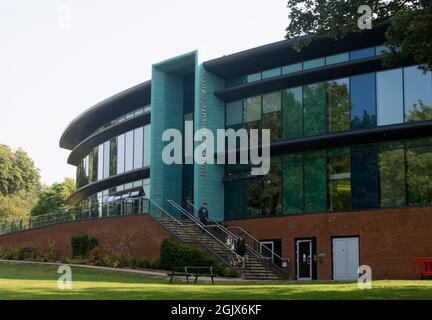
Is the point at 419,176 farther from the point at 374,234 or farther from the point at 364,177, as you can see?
→ the point at 374,234

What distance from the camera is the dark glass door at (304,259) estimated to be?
3262 cm

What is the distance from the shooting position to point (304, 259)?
32.8m

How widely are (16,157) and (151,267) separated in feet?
200

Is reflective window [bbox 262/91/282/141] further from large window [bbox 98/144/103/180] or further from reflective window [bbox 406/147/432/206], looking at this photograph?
large window [bbox 98/144/103/180]

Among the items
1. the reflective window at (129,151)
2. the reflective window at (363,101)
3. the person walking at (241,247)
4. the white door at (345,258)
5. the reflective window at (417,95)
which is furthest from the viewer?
the reflective window at (129,151)

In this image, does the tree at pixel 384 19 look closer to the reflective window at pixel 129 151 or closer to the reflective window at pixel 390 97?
the reflective window at pixel 390 97

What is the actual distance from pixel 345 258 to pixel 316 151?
18.3 feet

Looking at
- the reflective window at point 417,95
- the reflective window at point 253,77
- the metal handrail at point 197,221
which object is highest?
the reflective window at point 253,77

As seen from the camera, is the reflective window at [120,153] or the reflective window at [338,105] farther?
the reflective window at [120,153]

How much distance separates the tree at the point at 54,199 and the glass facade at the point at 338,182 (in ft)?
122

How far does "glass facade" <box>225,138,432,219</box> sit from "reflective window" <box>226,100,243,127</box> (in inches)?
101

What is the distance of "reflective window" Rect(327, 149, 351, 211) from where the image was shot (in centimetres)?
3188

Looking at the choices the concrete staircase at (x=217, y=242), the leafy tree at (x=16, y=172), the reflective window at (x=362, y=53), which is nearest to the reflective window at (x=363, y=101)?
the reflective window at (x=362, y=53)

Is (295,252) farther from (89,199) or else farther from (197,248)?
(89,199)
